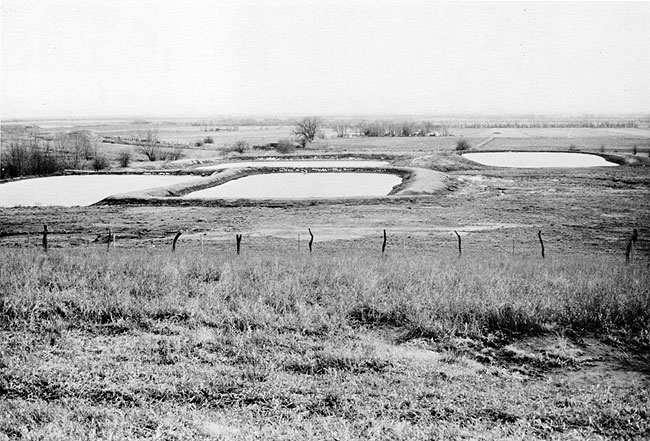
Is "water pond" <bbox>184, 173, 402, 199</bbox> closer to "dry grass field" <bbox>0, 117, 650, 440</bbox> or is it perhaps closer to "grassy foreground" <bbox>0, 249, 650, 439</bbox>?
"dry grass field" <bbox>0, 117, 650, 440</bbox>

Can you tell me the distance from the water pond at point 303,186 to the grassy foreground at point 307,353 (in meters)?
27.1

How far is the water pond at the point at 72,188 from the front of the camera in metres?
35.9

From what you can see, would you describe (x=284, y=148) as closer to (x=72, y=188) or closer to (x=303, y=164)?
(x=303, y=164)

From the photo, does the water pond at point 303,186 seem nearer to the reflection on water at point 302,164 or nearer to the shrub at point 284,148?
the reflection on water at point 302,164

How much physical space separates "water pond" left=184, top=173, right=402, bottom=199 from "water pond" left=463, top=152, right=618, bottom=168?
15.8 meters

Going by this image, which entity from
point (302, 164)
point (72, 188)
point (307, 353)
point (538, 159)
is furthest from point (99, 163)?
point (307, 353)

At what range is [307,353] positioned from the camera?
6.30 metres

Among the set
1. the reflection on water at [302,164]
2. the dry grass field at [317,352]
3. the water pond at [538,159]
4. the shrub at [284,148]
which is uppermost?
the shrub at [284,148]

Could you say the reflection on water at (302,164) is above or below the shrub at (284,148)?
below

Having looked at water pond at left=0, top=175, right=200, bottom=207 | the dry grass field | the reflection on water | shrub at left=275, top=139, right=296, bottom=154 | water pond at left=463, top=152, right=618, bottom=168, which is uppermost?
shrub at left=275, top=139, right=296, bottom=154

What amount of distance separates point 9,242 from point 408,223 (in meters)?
18.5

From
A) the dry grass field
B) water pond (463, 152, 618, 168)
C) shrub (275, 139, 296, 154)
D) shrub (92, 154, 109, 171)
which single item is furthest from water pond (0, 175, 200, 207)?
water pond (463, 152, 618, 168)

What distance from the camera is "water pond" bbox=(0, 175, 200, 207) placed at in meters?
35.9

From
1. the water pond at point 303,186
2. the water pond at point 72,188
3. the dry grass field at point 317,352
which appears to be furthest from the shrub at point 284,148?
the dry grass field at point 317,352
